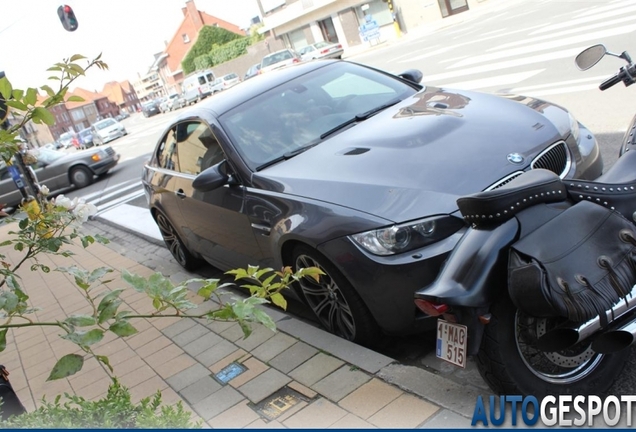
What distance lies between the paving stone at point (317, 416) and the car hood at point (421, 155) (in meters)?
0.99

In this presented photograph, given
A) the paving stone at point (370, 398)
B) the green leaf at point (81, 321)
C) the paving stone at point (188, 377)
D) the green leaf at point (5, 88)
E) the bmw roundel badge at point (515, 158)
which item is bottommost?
the paving stone at point (370, 398)

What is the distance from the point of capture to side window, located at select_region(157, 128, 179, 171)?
5621mm

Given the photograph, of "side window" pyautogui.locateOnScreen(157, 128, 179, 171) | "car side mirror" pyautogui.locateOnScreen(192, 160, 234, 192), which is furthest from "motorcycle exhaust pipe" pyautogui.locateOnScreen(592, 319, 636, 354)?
"side window" pyautogui.locateOnScreen(157, 128, 179, 171)

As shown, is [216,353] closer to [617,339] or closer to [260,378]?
[260,378]

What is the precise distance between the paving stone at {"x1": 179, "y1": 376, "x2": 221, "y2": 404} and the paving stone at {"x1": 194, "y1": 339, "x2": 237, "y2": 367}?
0.23 metres

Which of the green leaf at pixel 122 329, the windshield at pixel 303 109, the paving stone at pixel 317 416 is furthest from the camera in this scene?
the windshield at pixel 303 109

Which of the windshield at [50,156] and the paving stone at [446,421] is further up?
the windshield at [50,156]

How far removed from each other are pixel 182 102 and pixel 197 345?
149 feet

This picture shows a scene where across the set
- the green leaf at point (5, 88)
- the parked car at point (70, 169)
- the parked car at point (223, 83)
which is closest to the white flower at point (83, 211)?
the green leaf at point (5, 88)

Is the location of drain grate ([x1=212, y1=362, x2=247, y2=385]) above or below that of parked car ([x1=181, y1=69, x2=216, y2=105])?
below

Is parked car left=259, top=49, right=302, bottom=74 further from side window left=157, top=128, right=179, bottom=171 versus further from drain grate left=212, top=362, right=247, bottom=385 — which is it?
drain grate left=212, top=362, right=247, bottom=385

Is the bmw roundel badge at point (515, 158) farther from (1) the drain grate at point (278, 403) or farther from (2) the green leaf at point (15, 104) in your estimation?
(2) the green leaf at point (15, 104)

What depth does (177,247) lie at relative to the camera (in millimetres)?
6355

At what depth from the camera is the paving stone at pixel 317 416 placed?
2934 millimetres
